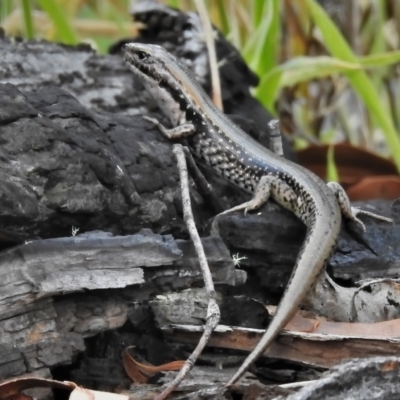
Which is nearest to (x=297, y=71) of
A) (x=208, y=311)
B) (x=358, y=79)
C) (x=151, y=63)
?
(x=358, y=79)

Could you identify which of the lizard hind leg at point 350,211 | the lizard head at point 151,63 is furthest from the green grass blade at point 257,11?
the lizard hind leg at point 350,211

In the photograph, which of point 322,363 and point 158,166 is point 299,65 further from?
point 322,363

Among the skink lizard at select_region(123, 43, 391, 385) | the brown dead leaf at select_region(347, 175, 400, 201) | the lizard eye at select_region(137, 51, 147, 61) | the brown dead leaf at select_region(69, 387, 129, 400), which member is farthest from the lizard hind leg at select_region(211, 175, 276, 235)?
the lizard eye at select_region(137, 51, 147, 61)

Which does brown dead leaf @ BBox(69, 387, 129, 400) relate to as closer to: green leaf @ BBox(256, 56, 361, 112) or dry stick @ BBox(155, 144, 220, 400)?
dry stick @ BBox(155, 144, 220, 400)

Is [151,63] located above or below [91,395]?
above

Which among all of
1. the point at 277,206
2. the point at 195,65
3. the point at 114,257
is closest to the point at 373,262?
the point at 277,206

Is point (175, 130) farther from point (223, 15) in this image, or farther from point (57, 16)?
point (223, 15)
